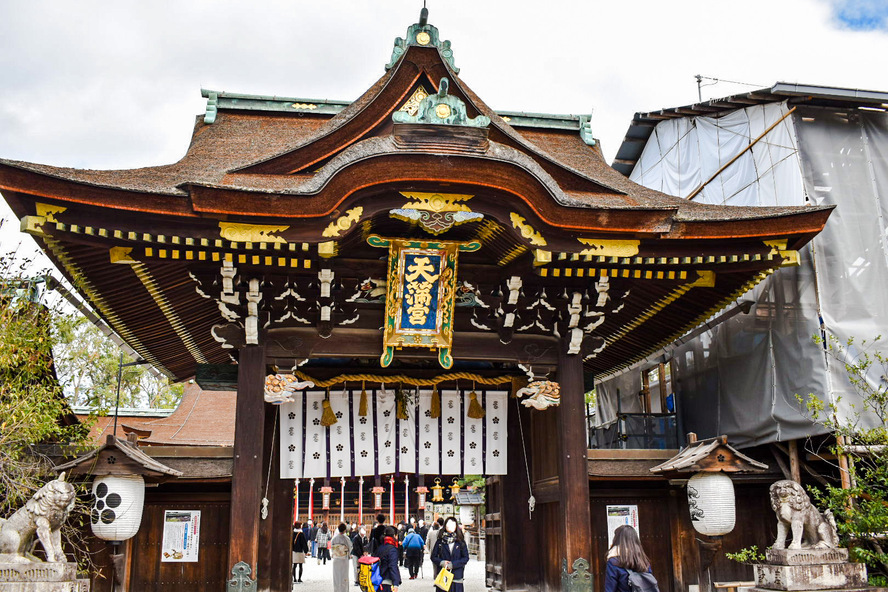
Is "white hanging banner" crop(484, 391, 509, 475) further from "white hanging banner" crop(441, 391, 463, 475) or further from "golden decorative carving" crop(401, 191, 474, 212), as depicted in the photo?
"golden decorative carving" crop(401, 191, 474, 212)

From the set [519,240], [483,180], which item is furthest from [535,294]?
[483,180]

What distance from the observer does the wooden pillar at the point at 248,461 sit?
7.29 meters

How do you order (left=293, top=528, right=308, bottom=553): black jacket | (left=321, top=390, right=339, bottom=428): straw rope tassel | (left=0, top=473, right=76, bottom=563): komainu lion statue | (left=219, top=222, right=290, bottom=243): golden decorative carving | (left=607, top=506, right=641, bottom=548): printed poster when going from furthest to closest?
(left=293, top=528, right=308, bottom=553): black jacket
(left=321, top=390, right=339, bottom=428): straw rope tassel
(left=607, top=506, right=641, bottom=548): printed poster
(left=219, top=222, right=290, bottom=243): golden decorative carving
(left=0, top=473, right=76, bottom=563): komainu lion statue

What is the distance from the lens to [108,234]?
6758 mm

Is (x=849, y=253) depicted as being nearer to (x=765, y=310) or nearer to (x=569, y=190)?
(x=765, y=310)

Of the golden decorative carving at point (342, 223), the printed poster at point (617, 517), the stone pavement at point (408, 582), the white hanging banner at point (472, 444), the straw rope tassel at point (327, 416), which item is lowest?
the stone pavement at point (408, 582)

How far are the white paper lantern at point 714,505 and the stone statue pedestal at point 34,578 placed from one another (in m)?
6.32

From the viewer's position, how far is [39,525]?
635 cm

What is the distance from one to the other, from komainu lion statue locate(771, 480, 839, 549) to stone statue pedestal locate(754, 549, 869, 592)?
0.10 metres

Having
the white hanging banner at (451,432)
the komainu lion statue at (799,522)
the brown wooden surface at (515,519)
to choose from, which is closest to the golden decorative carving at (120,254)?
the white hanging banner at (451,432)

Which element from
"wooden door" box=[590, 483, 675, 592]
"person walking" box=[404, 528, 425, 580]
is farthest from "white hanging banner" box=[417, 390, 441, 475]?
"person walking" box=[404, 528, 425, 580]

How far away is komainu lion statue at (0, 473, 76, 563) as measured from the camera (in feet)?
20.7

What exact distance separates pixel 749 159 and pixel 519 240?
5.38 meters

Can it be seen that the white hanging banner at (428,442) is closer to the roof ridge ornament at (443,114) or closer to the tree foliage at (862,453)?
the roof ridge ornament at (443,114)
